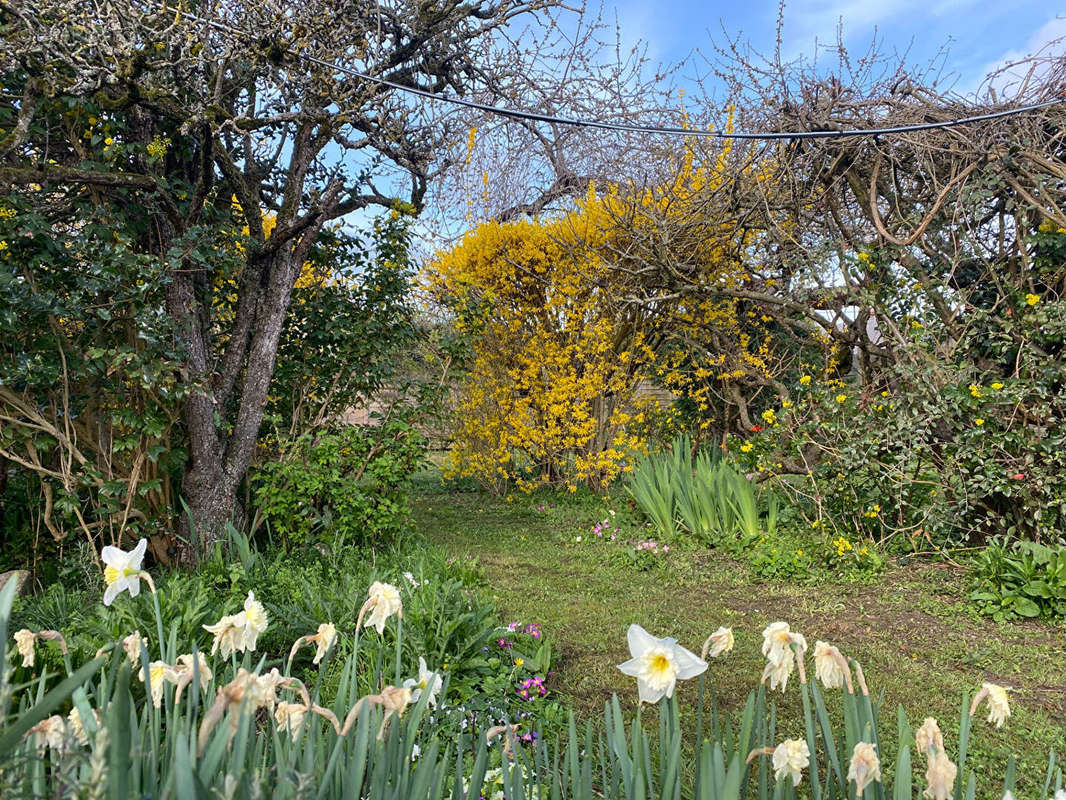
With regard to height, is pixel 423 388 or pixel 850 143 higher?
pixel 850 143

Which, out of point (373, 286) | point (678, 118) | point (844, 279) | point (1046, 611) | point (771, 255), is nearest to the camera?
point (1046, 611)

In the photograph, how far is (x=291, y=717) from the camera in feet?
3.56

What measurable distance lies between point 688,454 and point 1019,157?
2.83 m

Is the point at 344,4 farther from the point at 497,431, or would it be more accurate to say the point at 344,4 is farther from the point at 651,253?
the point at 497,431

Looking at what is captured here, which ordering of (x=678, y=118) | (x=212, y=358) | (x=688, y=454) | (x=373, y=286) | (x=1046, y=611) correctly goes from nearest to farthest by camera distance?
(x=1046, y=611), (x=212, y=358), (x=373, y=286), (x=688, y=454), (x=678, y=118)

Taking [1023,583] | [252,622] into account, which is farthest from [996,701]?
[1023,583]

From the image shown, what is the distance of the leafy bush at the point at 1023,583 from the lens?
3.26 m

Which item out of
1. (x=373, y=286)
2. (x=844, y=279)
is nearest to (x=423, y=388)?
(x=373, y=286)

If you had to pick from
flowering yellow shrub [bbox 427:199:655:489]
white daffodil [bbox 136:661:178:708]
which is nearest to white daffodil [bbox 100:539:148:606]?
white daffodil [bbox 136:661:178:708]

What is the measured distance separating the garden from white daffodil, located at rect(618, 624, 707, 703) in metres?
0.49

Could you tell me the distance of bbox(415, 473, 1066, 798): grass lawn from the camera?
240 centimetres

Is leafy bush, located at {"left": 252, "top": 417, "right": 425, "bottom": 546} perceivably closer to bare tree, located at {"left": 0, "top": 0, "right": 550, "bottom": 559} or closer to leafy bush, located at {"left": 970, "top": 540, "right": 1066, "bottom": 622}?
bare tree, located at {"left": 0, "top": 0, "right": 550, "bottom": 559}

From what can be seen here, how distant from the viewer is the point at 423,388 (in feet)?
15.0

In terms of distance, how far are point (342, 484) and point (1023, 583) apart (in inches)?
142
